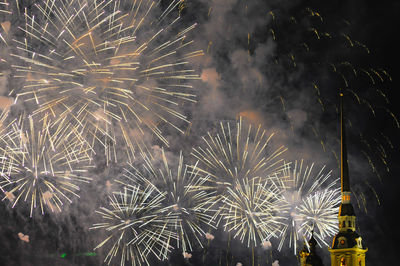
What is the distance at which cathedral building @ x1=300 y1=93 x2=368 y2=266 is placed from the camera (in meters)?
114

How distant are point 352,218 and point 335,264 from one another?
8.43 metres

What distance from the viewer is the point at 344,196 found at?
121 meters

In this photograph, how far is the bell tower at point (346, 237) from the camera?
11400cm

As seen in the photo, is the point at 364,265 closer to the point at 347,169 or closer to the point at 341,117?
the point at 347,169

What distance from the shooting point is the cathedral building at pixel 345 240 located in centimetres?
11362

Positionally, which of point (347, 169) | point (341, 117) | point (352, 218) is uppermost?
point (341, 117)

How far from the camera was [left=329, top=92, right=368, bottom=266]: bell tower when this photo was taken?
114000mm

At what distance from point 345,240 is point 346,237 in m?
0.63

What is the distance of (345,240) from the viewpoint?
379ft

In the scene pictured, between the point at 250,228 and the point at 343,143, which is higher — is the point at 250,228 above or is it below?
below

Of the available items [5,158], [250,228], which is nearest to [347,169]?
[250,228]

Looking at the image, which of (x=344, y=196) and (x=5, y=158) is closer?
(x=5, y=158)

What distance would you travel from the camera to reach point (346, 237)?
380ft

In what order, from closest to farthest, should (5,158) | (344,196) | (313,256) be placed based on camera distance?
(5,158), (313,256), (344,196)
